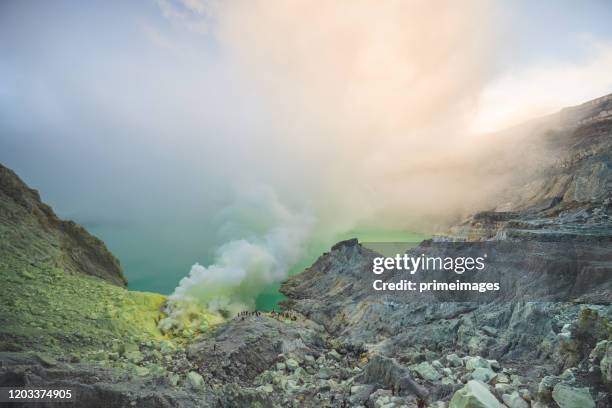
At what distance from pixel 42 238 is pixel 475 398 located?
38571mm

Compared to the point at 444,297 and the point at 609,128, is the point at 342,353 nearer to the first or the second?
the point at 444,297

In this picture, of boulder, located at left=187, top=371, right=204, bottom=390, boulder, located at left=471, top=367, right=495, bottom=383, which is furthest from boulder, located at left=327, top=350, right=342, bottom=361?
boulder, located at left=187, top=371, right=204, bottom=390

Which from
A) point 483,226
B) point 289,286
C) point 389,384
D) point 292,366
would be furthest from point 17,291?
point 483,226

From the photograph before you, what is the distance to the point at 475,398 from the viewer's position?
11.4 m

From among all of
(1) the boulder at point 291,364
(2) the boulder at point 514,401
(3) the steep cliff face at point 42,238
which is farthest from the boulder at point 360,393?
(3) the steep cliff face at point 42,238

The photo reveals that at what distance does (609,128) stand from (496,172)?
2095cm

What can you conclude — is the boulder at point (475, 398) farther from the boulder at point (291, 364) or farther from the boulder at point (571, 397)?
the boulder at point (291, 364)

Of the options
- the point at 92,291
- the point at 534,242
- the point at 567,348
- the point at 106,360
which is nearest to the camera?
the point at 567,348

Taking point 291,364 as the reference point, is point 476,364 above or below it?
above

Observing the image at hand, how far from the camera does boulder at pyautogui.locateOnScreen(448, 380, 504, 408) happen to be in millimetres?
11328

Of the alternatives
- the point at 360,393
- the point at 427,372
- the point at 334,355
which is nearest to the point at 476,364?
the point at 427,372

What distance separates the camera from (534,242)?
1094 inches

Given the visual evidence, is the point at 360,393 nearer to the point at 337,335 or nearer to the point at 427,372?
the point at 427,372

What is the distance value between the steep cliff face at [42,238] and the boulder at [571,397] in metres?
34.8
